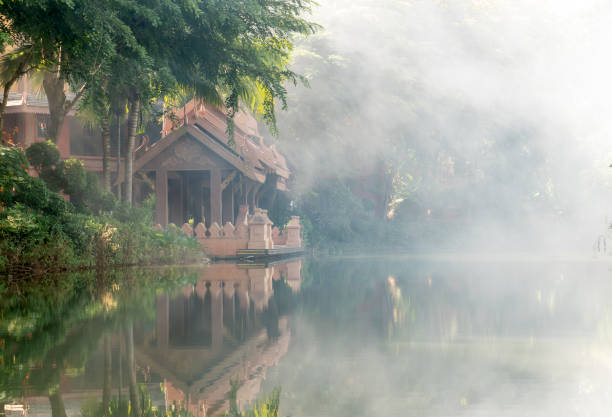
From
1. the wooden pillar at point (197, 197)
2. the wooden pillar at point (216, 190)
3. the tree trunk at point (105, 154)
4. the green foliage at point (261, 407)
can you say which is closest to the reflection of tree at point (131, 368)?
the green foliage at point (261, 407)

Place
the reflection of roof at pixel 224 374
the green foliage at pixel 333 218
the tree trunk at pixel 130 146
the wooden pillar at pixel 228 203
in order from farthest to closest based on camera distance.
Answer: the green foliage at pixel 333 218, the wooden pillar at pixel 228 203, the tree trunk at pixel 130 146, the reflection of roof at pixel 224 374

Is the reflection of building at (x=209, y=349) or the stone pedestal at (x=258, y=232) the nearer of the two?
the reflection of building at (x=209, y=349)

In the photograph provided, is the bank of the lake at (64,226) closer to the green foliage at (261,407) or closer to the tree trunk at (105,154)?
the tree trunk at (105,154)

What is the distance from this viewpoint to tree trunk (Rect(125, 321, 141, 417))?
15.1 feet

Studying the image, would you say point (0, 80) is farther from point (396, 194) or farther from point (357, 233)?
point (396, 194)

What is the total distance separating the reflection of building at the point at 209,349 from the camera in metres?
5.09

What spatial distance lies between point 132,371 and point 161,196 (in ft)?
87.0

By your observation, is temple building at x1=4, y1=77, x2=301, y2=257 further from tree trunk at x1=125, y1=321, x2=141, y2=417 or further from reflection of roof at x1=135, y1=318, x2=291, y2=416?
reflection of roof at x1=135, y1=318, x2=291, y2=416

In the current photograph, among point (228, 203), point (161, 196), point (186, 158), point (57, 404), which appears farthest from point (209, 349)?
point (228, 203)

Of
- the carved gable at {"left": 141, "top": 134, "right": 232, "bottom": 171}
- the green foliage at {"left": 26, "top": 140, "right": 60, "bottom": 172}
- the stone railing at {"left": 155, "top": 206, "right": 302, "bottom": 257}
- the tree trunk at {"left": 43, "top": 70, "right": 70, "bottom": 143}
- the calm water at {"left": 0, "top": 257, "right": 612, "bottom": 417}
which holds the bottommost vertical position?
the calm water at {"left": 0, "top": 257, "right": 612, "bottom": 417}

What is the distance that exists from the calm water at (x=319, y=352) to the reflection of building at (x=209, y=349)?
0.05 ft

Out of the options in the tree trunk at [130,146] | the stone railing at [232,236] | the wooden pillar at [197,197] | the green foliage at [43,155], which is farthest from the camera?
the wooden pillar at [197,197]

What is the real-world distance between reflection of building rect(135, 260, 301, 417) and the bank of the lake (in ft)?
17.4

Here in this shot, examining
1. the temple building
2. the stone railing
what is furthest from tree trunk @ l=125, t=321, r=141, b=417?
the stone railing
